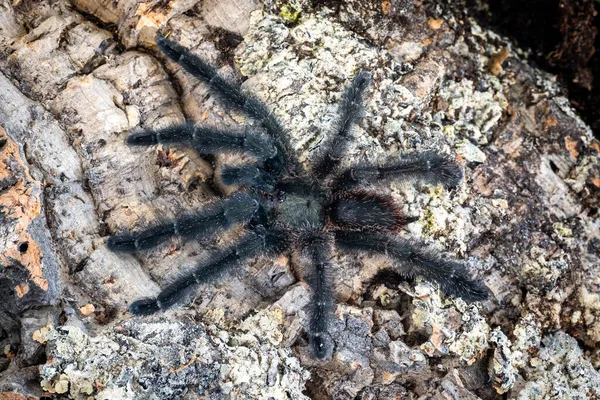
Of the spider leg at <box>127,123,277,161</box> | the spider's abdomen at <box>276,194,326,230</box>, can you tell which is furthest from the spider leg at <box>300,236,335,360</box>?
the spider leg at <box>127,123,277,161</box>

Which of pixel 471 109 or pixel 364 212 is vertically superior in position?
pixel 471 109

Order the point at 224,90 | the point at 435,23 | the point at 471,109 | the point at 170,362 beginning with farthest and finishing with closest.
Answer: the point at 435,23
the point at 471,109
the point at 224,90
the point at 170,362

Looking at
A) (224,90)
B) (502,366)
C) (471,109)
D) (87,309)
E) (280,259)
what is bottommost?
(87,309)

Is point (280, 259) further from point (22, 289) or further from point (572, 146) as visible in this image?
point (572, 146)

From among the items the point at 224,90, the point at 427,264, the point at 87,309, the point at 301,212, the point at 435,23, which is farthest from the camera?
the point at 435,23

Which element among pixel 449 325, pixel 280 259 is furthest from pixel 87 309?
pixel 449 325

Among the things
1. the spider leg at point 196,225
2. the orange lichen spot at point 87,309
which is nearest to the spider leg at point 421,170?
the spider leg at point 196,225

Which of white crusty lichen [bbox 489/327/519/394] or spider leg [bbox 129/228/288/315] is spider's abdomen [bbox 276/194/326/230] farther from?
white crusty lichen [bbox 489/327/519/394]
